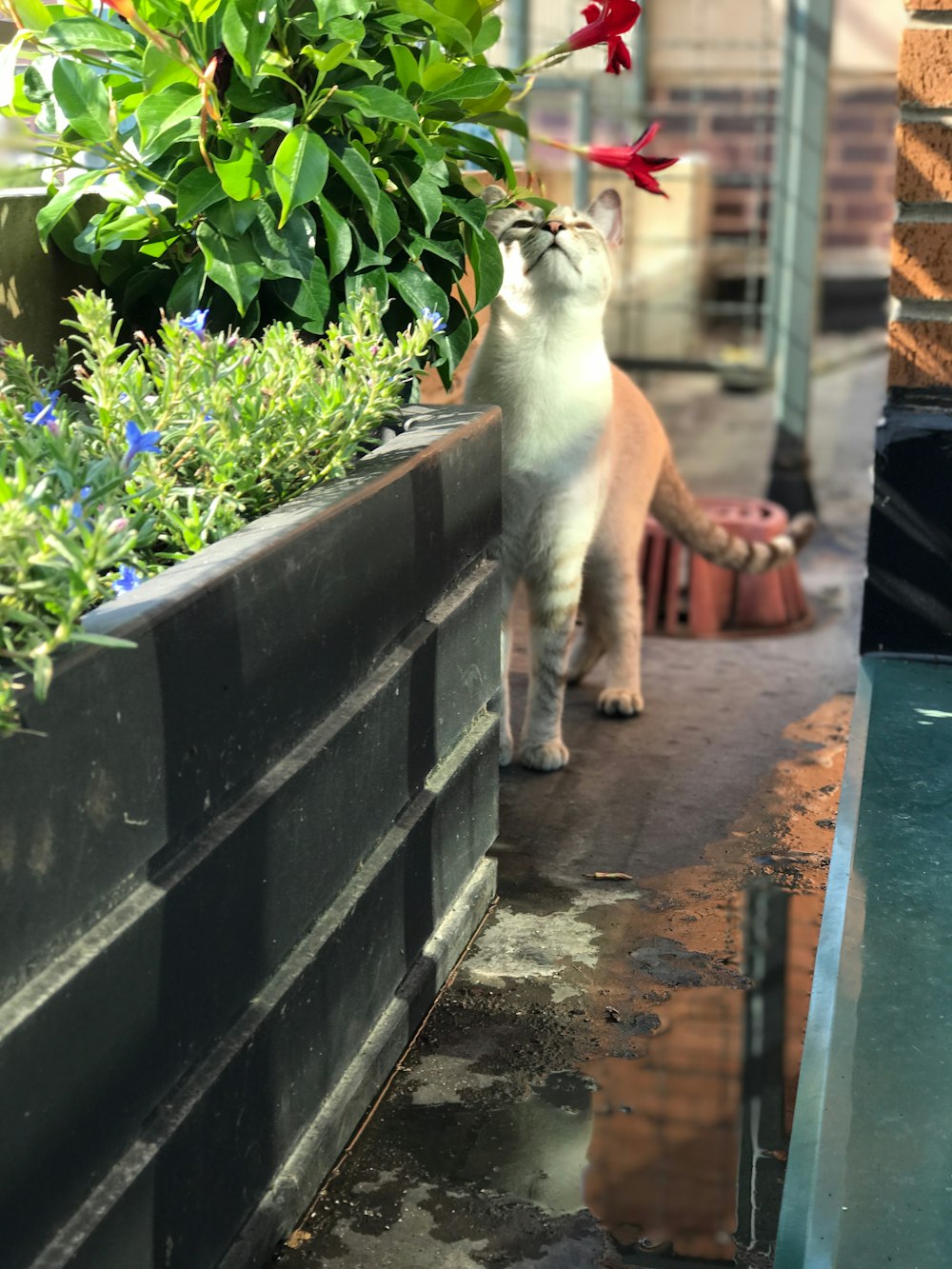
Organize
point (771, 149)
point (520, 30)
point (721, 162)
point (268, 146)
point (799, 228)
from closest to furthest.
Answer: point (268, 146) → point (799, 228) → point (520, 30) → point (771, 149) → point (721, 162)

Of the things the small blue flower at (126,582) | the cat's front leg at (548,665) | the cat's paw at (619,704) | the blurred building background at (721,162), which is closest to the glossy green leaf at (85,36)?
the small blue flower at (126,582)

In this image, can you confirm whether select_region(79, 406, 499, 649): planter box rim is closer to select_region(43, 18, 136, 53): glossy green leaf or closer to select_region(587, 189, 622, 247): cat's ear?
select_region(43, 18, 136, 53): glossy green leaf

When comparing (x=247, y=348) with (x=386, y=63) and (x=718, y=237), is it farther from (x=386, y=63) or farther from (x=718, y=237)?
(x=718, y=237)

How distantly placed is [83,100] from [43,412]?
0.96 m

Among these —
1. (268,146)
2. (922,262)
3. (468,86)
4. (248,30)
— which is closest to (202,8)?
(248,30)

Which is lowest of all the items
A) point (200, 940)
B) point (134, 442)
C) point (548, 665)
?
point (548, 665)

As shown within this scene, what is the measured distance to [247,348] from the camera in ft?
6.32

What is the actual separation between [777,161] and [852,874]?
181 inches

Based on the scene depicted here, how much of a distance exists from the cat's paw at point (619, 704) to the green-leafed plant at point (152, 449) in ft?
4.89

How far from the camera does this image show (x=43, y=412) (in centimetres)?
151

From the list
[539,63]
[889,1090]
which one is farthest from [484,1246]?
[539,63]

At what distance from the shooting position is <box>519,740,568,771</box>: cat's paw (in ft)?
10.3

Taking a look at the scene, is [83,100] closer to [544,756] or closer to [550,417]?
[550,417]

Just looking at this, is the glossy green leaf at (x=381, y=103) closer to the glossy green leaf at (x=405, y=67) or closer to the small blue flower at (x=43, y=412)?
the glossy green leaf at (x=405, y=67)
